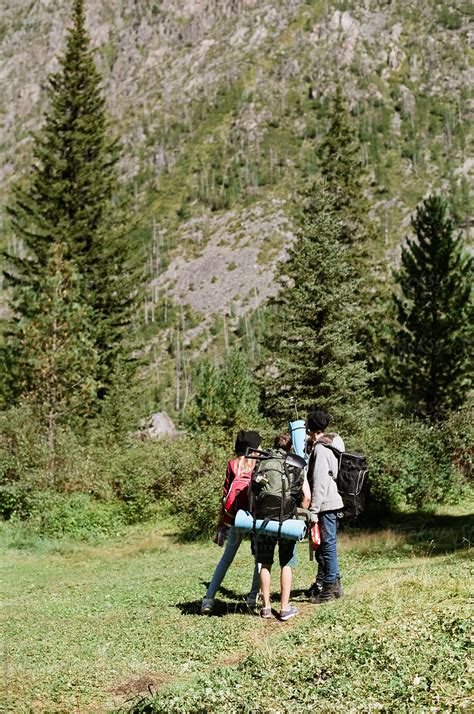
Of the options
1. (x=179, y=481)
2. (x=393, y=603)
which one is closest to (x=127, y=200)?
(x=179, y=481)

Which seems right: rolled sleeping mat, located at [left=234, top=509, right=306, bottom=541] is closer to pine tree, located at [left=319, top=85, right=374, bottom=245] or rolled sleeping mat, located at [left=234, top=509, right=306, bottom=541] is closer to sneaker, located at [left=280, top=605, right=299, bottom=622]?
sneaker, located at [left=280, top=605, right=299, bottom=622]

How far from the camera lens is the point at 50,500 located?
55.8ft

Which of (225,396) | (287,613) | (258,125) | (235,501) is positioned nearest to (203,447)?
(235,501)

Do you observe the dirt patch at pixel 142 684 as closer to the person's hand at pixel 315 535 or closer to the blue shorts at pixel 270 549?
the blue shorts at pixel 270 549

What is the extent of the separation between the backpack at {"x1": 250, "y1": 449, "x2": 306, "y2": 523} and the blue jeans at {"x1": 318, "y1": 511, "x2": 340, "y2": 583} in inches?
28.9

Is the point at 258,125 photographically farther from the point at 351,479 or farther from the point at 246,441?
the point at 246,441

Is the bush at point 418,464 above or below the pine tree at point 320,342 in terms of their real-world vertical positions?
below

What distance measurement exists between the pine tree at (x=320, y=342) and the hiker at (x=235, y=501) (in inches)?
534

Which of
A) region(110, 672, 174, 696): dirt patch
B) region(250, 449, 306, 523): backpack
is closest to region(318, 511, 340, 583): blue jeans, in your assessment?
region(250, 449, 306, 523): backpack

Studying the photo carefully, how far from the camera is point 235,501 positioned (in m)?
7.04

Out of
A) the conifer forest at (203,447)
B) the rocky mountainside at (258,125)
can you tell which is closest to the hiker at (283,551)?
A: the conifer forest at (203,447)

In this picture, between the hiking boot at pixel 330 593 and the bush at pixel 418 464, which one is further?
the bush at pixel 418 464

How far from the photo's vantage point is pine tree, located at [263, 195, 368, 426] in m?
21.7

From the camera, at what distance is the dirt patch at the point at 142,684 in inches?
211
